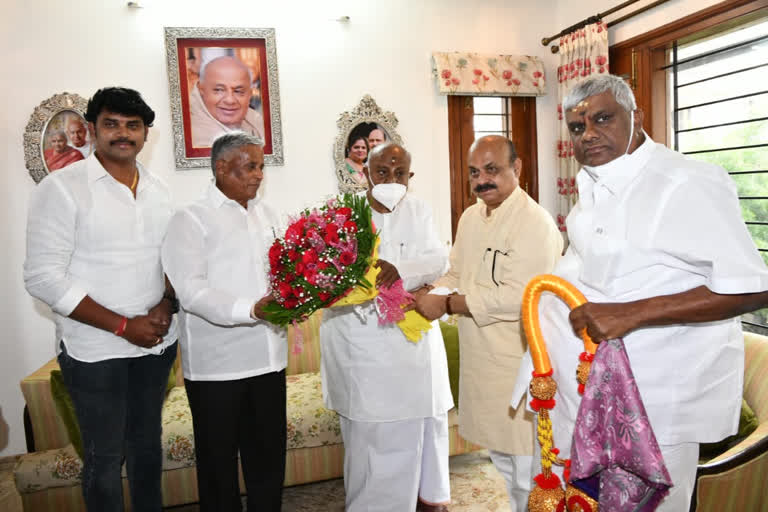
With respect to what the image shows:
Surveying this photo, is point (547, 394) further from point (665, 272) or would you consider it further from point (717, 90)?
point (717, 90)

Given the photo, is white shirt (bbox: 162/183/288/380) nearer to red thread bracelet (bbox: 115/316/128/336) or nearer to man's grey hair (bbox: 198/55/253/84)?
red thread bracelet (bbox: 115/316/128/336)

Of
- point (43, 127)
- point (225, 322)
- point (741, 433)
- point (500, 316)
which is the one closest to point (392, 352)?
point (500, 316)

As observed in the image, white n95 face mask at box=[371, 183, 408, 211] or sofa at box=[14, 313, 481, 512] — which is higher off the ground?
white n95 face mask at box=[371, 183, 408, 211]

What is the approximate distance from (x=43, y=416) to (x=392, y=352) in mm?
2012

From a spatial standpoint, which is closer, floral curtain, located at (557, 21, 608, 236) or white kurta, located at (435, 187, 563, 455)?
white kurta, located at (435, 187, 563, 455)

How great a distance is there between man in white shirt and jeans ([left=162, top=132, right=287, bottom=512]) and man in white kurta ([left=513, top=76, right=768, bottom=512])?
3.77 ft

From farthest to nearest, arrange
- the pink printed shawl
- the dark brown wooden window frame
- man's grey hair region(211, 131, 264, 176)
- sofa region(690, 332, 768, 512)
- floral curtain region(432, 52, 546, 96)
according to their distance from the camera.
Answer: floral curtain region(432, 52, 546, 96), the dark brown wooden window frame, man's grey hair region(211, 131, 264, 176), sofa region(690, 332, 768, 512), the pink printed shawl

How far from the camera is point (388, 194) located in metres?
2.47

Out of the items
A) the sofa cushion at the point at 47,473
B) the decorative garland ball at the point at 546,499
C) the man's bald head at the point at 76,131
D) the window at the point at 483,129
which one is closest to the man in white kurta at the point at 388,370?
the decorative garland ball at the point at 546,499

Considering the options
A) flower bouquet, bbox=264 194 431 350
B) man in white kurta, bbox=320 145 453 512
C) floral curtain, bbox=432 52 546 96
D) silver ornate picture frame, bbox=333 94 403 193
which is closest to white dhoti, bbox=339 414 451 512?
man in white kurta, bbox=320 145 453 512

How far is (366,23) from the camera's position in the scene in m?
4.68

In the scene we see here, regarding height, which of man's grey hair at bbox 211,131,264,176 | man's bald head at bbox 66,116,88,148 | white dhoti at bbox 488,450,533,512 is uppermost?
man's bald head at bbox 66,116,88,148

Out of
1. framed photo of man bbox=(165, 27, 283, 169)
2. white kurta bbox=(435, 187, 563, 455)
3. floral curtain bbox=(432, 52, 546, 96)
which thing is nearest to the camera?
white kurta bbox=(435, 187, 563, 455)

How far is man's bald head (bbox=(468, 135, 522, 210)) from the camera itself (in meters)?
2.31
